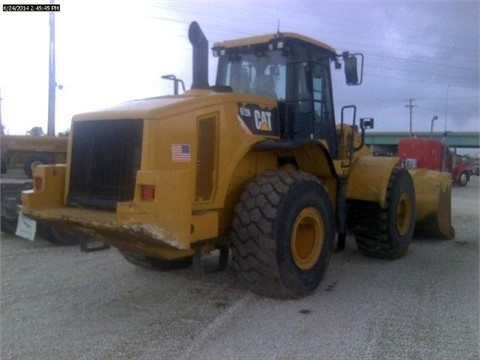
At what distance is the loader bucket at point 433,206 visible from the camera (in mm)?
8586

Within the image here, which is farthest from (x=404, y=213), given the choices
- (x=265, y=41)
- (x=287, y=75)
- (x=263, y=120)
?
(x=265, y=41)

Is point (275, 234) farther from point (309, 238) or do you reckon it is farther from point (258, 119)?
point (258, 119)

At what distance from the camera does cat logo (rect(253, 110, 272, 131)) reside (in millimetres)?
5430

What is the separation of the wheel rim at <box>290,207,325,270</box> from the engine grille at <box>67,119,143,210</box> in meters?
1.79

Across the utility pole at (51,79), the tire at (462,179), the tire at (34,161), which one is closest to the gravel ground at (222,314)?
the tire at (34,161)

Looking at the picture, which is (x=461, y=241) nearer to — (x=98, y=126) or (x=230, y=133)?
(x=230, y=133)

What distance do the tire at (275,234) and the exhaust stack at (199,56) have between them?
50.6 inches

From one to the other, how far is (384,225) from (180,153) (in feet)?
11.4

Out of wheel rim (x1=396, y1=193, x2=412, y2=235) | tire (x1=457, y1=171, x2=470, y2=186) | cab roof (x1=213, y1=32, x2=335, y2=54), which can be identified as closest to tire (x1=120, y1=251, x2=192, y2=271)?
cab roof (x1=213, y1=32, x2=335, y2=54)

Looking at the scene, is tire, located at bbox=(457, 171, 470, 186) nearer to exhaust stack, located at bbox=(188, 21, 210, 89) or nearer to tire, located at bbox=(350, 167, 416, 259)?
tire, located at bbox=(350, 167, 416, 259)

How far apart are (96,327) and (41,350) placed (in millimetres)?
562

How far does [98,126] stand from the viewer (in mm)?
A: 4945

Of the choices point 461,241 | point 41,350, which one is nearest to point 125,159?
point 41,350

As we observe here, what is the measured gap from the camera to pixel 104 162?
4883 mm
